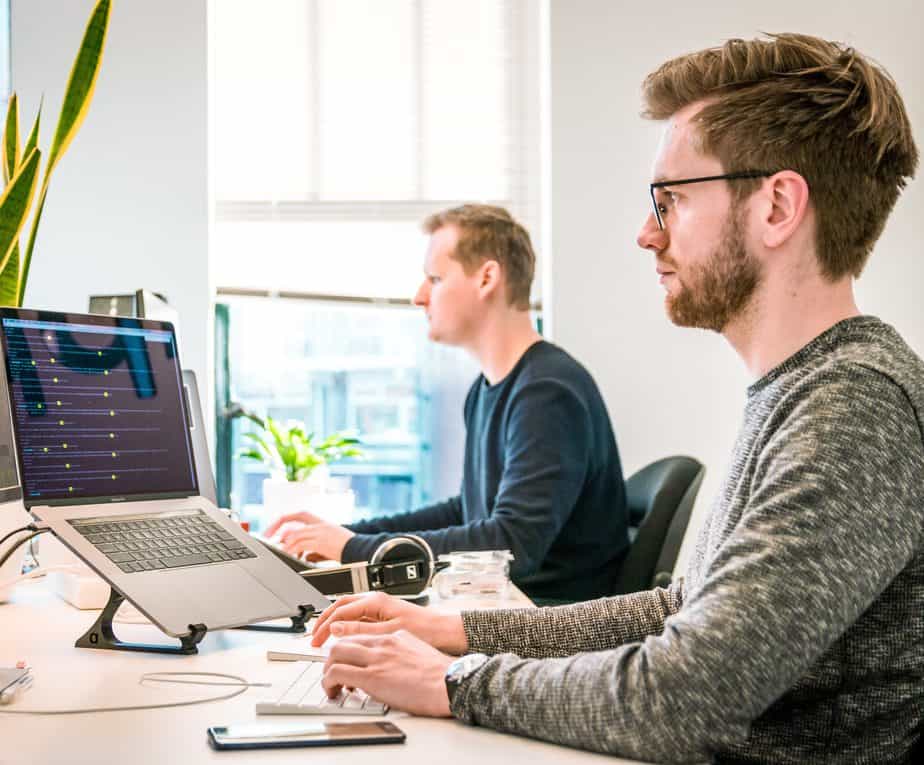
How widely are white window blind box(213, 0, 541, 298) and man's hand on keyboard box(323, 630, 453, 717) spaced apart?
2.60m

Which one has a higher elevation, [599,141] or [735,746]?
[599,141]

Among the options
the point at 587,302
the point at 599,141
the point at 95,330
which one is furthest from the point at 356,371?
the point at 95,330

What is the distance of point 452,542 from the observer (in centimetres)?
209

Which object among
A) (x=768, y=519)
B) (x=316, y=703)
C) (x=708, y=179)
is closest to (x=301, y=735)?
(x=316, y=703)

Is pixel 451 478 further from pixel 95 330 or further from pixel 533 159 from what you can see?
pixel 95 330

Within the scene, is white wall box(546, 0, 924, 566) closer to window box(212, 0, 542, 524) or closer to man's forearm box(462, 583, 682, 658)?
window box(212, 0, 542, 524)

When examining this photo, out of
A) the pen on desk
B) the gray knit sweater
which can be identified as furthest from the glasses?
the pen on desk

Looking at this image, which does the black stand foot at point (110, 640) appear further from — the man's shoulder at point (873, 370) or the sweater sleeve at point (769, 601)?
the man's shoulder at point (873, 370)

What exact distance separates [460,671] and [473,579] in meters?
0.76

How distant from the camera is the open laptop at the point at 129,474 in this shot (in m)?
1.25

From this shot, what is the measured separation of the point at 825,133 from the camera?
3.60 feet

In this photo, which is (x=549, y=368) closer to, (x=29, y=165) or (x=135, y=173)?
(x=29, y=165)

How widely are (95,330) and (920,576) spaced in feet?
3.52

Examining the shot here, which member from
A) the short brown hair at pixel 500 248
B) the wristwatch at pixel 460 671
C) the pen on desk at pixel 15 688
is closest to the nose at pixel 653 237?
the wristwatch at pixel 460 671
